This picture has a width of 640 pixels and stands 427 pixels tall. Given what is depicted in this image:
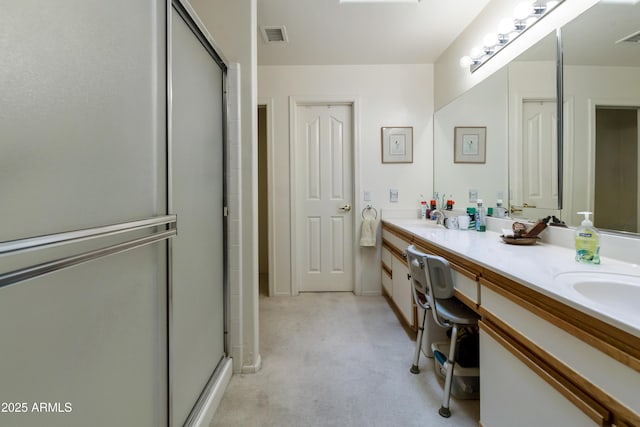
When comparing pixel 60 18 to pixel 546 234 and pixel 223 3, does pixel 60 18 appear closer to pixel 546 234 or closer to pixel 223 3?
pixel 223 3

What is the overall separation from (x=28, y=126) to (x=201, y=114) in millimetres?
815

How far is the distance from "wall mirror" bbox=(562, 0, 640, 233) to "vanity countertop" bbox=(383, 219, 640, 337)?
24 centimetres

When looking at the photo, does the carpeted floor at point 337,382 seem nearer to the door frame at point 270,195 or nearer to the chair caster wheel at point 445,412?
the chair caster wheel at point 445,412

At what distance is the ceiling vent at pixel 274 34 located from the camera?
2.22m

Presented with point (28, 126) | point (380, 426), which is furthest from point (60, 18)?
point (380, 426)

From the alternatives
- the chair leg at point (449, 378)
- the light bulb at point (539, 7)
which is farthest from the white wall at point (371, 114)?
the chair leg at point (449, 378)

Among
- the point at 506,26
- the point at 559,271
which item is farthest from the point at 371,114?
the point at 559,271

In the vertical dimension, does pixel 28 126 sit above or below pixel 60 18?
below

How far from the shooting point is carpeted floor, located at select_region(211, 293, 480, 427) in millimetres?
1281

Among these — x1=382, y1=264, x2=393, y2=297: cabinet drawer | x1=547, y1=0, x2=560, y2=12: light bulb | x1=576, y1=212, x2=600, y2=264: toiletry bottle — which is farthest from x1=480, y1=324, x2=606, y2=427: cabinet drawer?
x1=547, y1=0, x2=560, y2=12: light bulb

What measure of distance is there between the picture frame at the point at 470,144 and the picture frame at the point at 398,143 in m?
0.49

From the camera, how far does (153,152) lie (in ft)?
2.81

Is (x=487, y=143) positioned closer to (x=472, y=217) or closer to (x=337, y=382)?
(x=472, y=217)

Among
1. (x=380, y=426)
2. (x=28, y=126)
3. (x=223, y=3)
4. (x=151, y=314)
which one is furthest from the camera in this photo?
(x=223, y=3)
